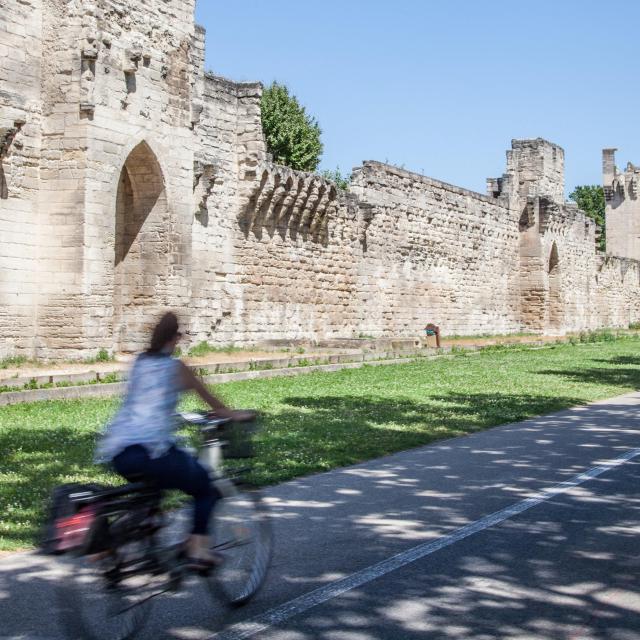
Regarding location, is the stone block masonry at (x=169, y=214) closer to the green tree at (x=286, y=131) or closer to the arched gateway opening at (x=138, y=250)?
the arched gateway opening at (x=138, y=250)

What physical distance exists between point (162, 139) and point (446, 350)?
10.9 metres

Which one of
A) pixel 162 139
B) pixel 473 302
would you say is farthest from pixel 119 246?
pixel 473 302

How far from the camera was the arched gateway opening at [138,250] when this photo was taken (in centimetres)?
2181

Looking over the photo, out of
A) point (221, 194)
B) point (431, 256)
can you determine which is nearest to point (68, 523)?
point (221, 194)

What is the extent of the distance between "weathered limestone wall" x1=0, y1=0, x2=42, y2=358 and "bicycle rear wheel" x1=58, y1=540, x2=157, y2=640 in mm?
14350

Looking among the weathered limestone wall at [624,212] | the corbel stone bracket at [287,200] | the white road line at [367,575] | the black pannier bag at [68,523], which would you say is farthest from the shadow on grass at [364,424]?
the weathered limestone wall at [624,212]

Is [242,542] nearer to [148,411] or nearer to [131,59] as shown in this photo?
[148,411]

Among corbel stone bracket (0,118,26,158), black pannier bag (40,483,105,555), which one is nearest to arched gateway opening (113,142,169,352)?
corbel stone bracket (0,118,26,158)

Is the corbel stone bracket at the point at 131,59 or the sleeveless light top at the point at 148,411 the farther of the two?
the corbel stone bracket at the point at 131,59

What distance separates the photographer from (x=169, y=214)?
72.0ft

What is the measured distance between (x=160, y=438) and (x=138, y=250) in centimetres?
1759

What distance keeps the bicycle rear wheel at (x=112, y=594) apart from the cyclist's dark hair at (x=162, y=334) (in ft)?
2.81

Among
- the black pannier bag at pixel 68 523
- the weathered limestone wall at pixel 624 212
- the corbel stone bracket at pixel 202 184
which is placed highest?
the weathered limestone wall at pixel 624 212

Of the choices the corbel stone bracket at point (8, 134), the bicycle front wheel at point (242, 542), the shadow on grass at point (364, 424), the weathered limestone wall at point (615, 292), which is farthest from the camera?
the weathered limestone wall at point (615, 292)
